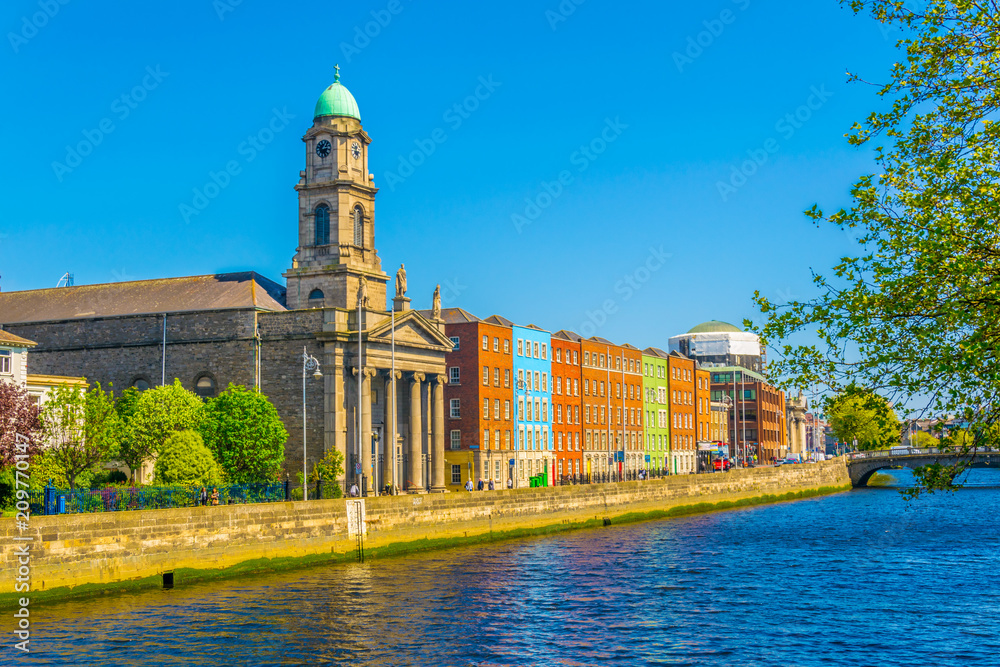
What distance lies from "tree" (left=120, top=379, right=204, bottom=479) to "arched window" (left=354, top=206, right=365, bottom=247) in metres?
25.0

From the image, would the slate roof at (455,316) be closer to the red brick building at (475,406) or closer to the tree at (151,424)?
the red brick building at (475,406)

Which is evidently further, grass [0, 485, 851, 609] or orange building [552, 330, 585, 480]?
orange building [552, 330, 585, 480]

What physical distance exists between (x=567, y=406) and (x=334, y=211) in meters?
37.6

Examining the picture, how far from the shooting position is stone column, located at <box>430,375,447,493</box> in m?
79.9

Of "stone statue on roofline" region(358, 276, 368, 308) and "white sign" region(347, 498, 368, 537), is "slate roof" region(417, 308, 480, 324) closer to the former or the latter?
"stone statue on roofline" region(358, 276, 368, 308)

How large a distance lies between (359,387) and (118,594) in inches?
1211

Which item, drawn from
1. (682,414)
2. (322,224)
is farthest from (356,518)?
(682,414)

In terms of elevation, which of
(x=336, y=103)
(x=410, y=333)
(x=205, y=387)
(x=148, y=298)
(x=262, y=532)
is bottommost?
(x=262, y=532)

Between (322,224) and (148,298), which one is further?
(322,224)

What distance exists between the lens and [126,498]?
42.6 metres

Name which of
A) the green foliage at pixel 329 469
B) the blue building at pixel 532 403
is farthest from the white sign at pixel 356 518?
the blue building at pixel 532 403

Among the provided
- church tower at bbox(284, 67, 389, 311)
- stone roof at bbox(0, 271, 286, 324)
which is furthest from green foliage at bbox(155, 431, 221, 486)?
church tower at bbox(284, 67, 389, 311)

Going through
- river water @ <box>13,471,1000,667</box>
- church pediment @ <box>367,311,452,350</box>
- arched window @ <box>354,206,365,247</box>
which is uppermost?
arched window @ <box>354,206,365,247</box>

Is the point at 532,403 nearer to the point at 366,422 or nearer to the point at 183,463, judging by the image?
the point at 366,422
